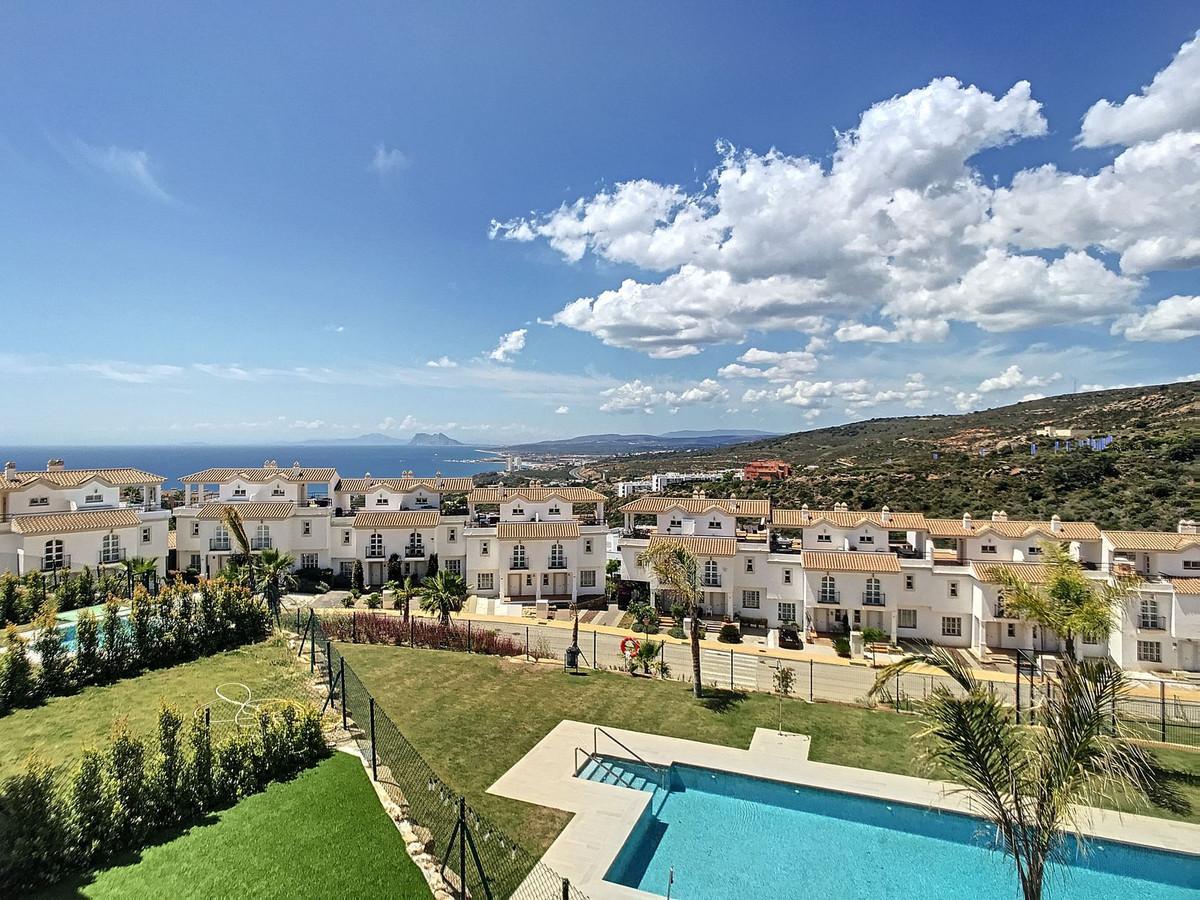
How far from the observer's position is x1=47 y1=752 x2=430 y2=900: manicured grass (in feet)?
30.1

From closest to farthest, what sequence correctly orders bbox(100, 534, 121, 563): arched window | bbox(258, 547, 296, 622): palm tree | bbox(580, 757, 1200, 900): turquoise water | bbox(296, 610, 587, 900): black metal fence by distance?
bbox(296, 610, 587, 900): black metal fence → bbox(580, 757, 1200, 900): turquoise water → bbox(258, 547, 296, 622): palm tree → bbox(100, 534, 121, 563): arched window

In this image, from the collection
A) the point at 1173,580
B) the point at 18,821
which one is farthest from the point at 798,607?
the point at 18,821

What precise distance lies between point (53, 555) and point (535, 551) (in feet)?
81.7

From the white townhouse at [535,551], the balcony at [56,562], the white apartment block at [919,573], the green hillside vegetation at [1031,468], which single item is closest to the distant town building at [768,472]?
the green hillside vegetation at [1031,468]

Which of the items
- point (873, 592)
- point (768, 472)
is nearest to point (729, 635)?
point (873, 592)

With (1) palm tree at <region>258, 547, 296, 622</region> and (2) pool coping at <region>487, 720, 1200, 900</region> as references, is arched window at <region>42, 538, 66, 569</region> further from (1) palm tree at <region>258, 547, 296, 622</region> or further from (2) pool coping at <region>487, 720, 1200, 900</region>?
(2) pool coping at <region>487, 720, 1200, 900</region>

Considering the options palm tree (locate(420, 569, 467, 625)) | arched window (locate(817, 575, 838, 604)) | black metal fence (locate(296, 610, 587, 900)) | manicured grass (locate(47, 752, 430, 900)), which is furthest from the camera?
arched window (locate(817, 575, 838, 604))

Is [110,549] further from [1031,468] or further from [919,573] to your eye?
[1031,468]

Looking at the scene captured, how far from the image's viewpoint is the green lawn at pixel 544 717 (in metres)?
14.7

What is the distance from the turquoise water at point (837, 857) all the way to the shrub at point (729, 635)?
626 inches

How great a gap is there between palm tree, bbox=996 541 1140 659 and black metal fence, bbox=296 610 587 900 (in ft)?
38.6

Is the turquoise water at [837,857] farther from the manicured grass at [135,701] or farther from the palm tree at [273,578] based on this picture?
the palm tree at [273,578]

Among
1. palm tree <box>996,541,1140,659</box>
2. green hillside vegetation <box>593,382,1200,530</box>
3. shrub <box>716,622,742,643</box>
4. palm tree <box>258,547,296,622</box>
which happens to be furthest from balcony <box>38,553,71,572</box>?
green hillside vegetation <box>593,382,1200,530</box>

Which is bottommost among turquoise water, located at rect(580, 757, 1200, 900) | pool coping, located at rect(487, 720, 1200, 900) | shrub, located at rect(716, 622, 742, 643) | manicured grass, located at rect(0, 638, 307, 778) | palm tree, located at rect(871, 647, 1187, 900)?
shrub, located at rect(716, 622, 742, 643)
